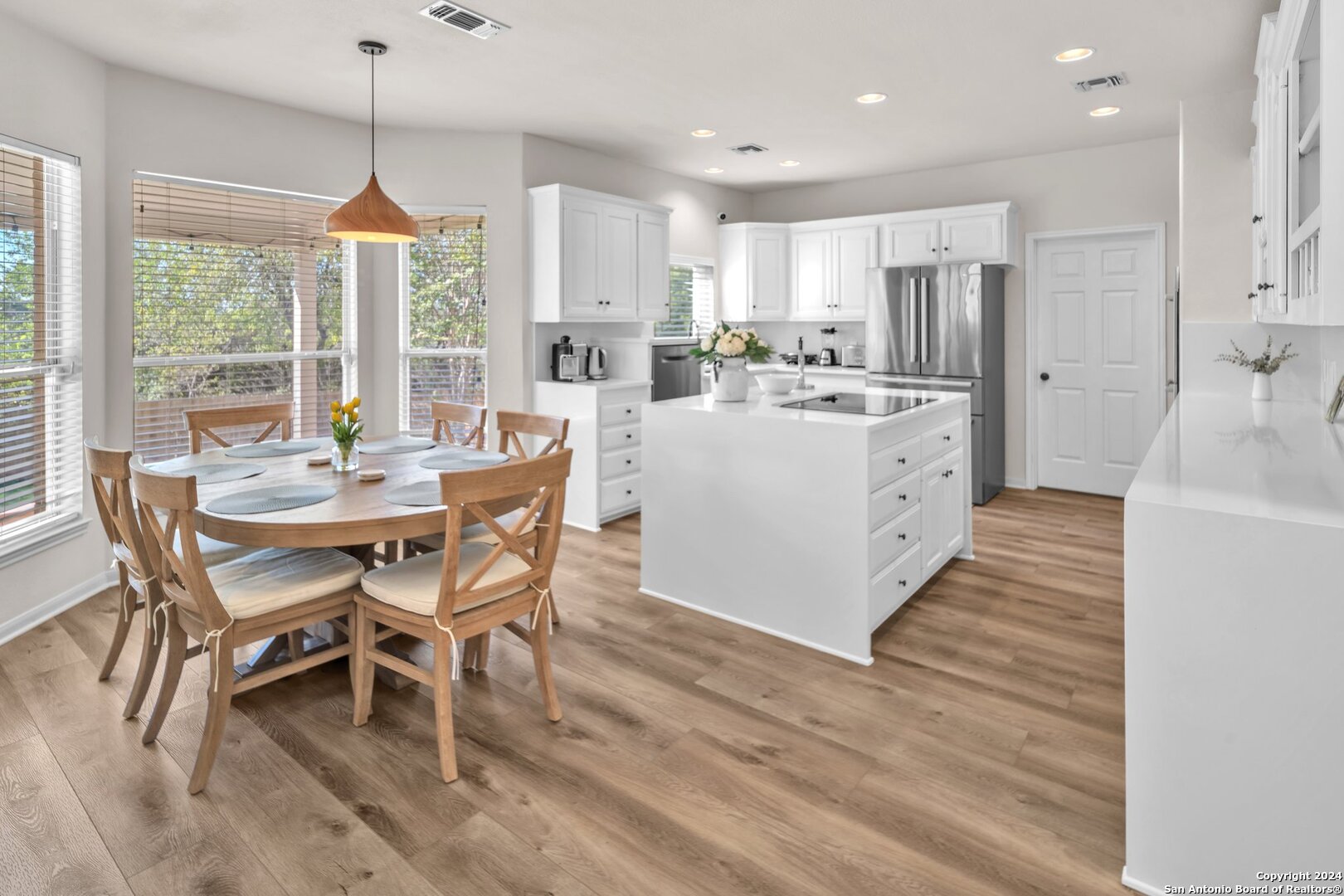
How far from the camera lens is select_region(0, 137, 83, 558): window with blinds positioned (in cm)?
324

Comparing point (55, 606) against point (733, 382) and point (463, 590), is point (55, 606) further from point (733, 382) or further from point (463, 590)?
point (733, 382)

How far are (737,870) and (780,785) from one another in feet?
1.21

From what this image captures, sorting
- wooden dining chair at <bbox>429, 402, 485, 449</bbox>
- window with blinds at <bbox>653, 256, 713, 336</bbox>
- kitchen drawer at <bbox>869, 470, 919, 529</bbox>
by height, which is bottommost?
kitchen drawer at <bbox>869, 470, 919, 529</bbox>

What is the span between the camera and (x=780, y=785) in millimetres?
2141

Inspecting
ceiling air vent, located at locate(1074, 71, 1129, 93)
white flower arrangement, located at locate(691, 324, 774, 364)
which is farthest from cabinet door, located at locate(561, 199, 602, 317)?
ceiling air vent, located at locate(1074, 71, 1129, 93)

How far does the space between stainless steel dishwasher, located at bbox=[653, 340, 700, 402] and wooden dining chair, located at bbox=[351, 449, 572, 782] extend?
120 inches

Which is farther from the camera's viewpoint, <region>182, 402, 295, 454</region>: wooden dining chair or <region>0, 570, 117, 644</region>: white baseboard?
<region>182, 402, 295, 454</region>: wooden dining chair

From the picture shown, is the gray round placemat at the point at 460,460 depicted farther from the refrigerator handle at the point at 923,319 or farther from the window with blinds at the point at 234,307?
the refrigerator handle at the point at 923,319

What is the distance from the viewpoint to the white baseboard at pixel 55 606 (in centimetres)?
318

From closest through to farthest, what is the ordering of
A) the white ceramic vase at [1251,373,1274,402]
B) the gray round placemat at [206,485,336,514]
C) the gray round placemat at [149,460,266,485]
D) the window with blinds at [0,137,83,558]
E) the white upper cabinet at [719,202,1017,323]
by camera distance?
1. the gray round placemat at [206,485,336,514]
2. the gray round placemat at [149,460,266,485]
3. the white ceramic vase at [1251,373,1274,402]
4. the window with blinds at [0,137,83,558]
5. the white upper cabinet at [719,202,1017,323]

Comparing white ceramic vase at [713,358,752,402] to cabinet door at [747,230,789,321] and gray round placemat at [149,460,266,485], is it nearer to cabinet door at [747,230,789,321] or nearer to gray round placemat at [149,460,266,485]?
gray round placemat at [149,460,266,485]

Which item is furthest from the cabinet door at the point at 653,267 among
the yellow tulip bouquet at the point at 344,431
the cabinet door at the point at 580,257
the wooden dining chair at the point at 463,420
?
the yellow tulip bouquet at the point at 344,431

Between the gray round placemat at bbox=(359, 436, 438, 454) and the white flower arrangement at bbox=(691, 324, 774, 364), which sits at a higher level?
the white flower arrangement at bbox=(691, 324, 774, 364)

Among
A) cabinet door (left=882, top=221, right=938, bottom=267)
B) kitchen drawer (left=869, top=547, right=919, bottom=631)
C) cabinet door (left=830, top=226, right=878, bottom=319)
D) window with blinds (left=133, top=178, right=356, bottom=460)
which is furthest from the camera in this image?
cabinet door (left=830, top=226, right=878, bottom=319)
